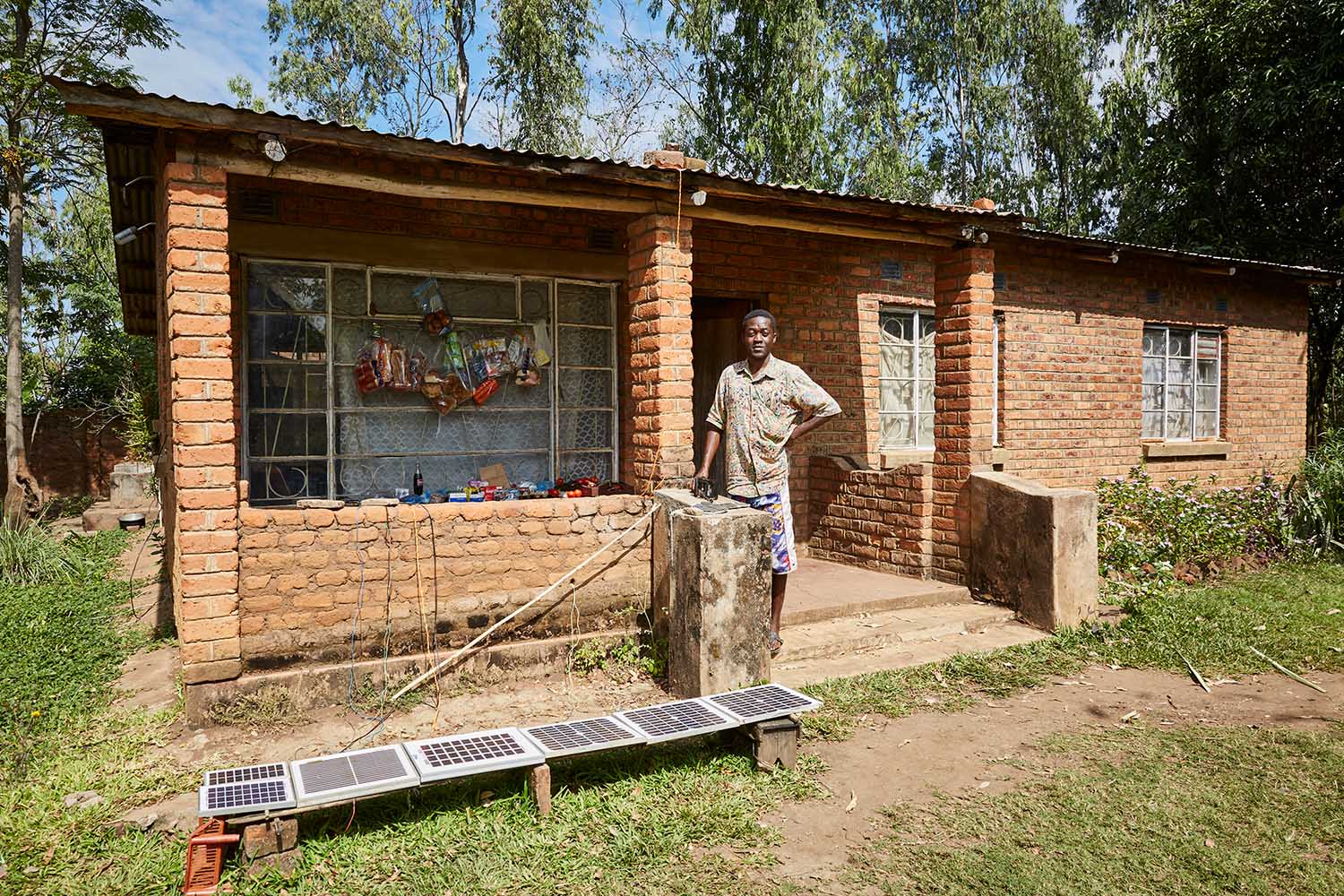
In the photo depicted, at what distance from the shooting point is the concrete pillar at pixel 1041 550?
6.14m

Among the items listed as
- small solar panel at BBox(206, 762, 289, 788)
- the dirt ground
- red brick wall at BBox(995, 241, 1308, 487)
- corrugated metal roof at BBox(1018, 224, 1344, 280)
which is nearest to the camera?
small solar panel at BBox(206, 762, 289, 788)

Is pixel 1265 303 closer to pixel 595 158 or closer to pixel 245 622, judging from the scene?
pixel 595 158

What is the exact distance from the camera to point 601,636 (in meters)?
5.40

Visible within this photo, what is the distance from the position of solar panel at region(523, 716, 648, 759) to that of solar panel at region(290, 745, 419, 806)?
1.90 ft

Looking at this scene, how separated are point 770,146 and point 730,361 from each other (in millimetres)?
9772

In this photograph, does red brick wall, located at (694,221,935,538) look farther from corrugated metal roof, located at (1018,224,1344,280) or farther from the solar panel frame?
the solar panel frame

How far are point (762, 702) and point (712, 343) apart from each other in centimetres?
453

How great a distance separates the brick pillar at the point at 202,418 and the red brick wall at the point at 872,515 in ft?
16.9

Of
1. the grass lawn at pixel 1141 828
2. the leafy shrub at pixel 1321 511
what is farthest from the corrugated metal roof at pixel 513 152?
the leafy shrub at pixel 1321 511

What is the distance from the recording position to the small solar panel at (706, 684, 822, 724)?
4.03 m

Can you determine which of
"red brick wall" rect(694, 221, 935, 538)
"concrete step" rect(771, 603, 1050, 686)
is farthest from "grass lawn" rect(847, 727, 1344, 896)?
"red brick wall" rect(694, 221, 935, 538)

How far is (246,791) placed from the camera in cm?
324

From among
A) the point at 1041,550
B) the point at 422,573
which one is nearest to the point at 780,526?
the point at 422,573

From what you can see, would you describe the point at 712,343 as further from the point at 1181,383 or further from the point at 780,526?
Answer: the point at 1181,383
